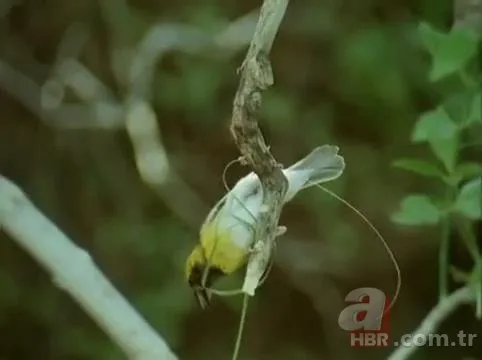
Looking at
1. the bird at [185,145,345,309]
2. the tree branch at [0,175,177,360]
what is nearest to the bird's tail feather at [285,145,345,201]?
the bird at [185,145,345,309]

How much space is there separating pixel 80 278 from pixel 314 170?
0.16 m

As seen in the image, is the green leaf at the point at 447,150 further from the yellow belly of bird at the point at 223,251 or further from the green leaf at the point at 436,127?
the yellow belly of bird at the point at 223,251

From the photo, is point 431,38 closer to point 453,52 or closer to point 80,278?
point 453,52

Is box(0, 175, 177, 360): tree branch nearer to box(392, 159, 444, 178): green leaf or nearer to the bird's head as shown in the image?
the bird's head

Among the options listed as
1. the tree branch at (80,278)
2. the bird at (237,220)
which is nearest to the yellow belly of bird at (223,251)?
the bird at (237,220)

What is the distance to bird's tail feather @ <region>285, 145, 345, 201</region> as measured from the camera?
41 cm

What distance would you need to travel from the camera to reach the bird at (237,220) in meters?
0.38

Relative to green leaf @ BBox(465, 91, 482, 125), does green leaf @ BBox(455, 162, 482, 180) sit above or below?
below

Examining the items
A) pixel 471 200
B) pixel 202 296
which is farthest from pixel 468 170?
pixel 202 296

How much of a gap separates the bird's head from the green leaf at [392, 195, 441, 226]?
0.12m

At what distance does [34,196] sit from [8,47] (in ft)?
0.32

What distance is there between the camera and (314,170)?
0.43m

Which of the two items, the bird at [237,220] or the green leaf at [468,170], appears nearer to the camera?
the bird at [237,220]

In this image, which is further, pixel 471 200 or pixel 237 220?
pixel 471 200
